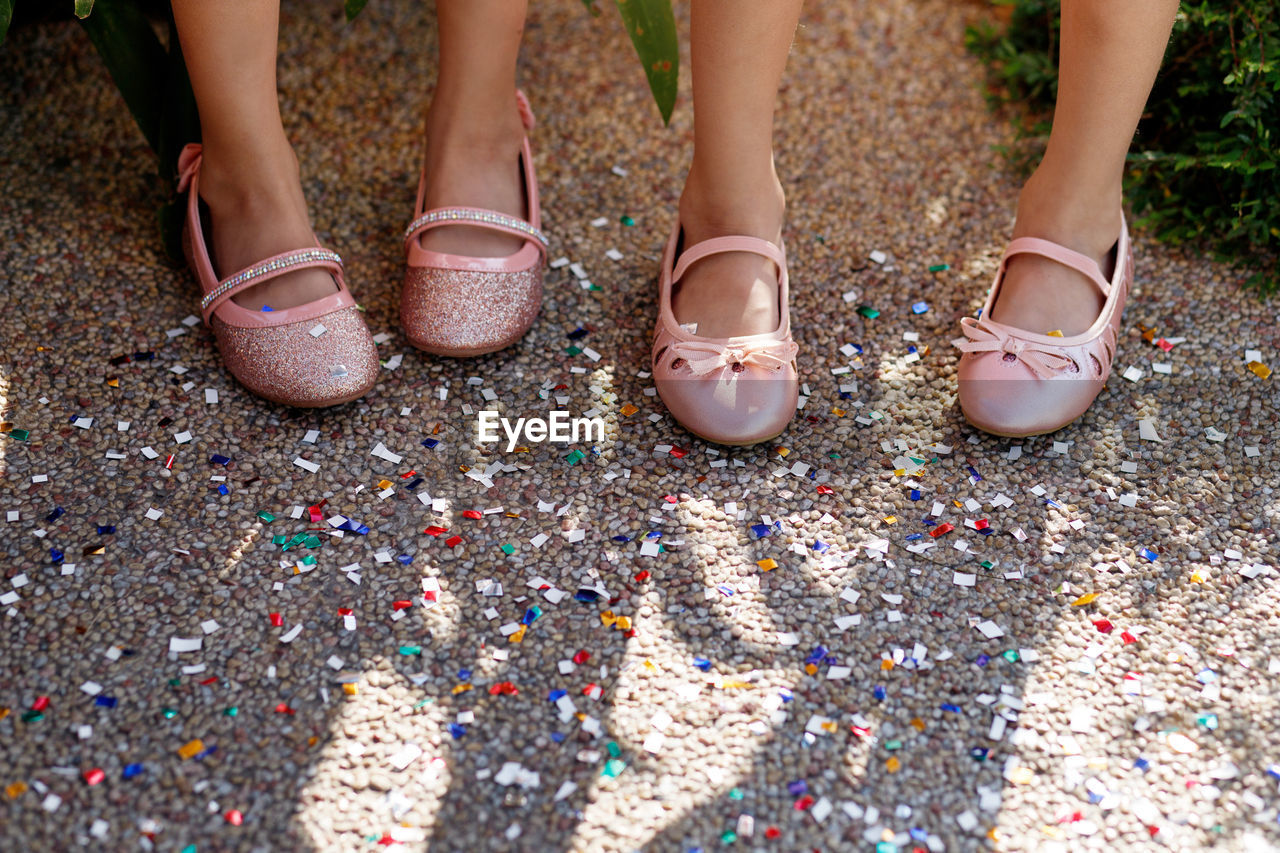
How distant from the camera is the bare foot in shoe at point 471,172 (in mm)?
1285

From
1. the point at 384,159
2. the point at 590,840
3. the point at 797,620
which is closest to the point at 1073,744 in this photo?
the point at 797,620

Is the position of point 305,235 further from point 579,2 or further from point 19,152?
point 579,2

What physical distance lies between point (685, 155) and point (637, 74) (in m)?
0.23

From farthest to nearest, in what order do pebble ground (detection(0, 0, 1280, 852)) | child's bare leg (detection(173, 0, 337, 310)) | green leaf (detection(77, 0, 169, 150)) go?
1. green leaf (detection(77, 0, 169, 150))
2. child's bare leg (detection(173, 0, 337, 310))
3. pebble ground (detection(0, 0, 1280, 852))

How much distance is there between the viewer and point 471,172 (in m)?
1.33

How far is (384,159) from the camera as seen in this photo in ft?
5.22

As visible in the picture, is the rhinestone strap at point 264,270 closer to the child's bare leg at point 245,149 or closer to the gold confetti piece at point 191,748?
the child's bare leg at point 245,149

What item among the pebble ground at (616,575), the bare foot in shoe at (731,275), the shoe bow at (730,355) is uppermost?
the bare foot in shoe at (731,275)

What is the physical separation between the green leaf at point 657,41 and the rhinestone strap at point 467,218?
27 centimetres

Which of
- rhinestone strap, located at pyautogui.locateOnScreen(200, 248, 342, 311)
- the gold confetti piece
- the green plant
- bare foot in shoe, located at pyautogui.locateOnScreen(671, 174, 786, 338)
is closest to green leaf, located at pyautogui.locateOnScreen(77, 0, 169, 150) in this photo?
rhinestone strap, located at pyautogui.locateOnScreen(200, 248, 342, 311)

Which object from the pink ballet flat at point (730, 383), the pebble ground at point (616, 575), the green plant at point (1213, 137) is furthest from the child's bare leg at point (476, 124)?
the green plant at point (1213, 137)

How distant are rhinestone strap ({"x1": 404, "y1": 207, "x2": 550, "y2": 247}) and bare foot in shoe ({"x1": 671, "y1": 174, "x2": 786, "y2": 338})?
8.4 inches

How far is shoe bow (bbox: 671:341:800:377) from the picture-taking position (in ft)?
3.87

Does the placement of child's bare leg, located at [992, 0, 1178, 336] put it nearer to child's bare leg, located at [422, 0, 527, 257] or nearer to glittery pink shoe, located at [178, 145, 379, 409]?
child's bare leg, located at [422, 0, 527, 257]
